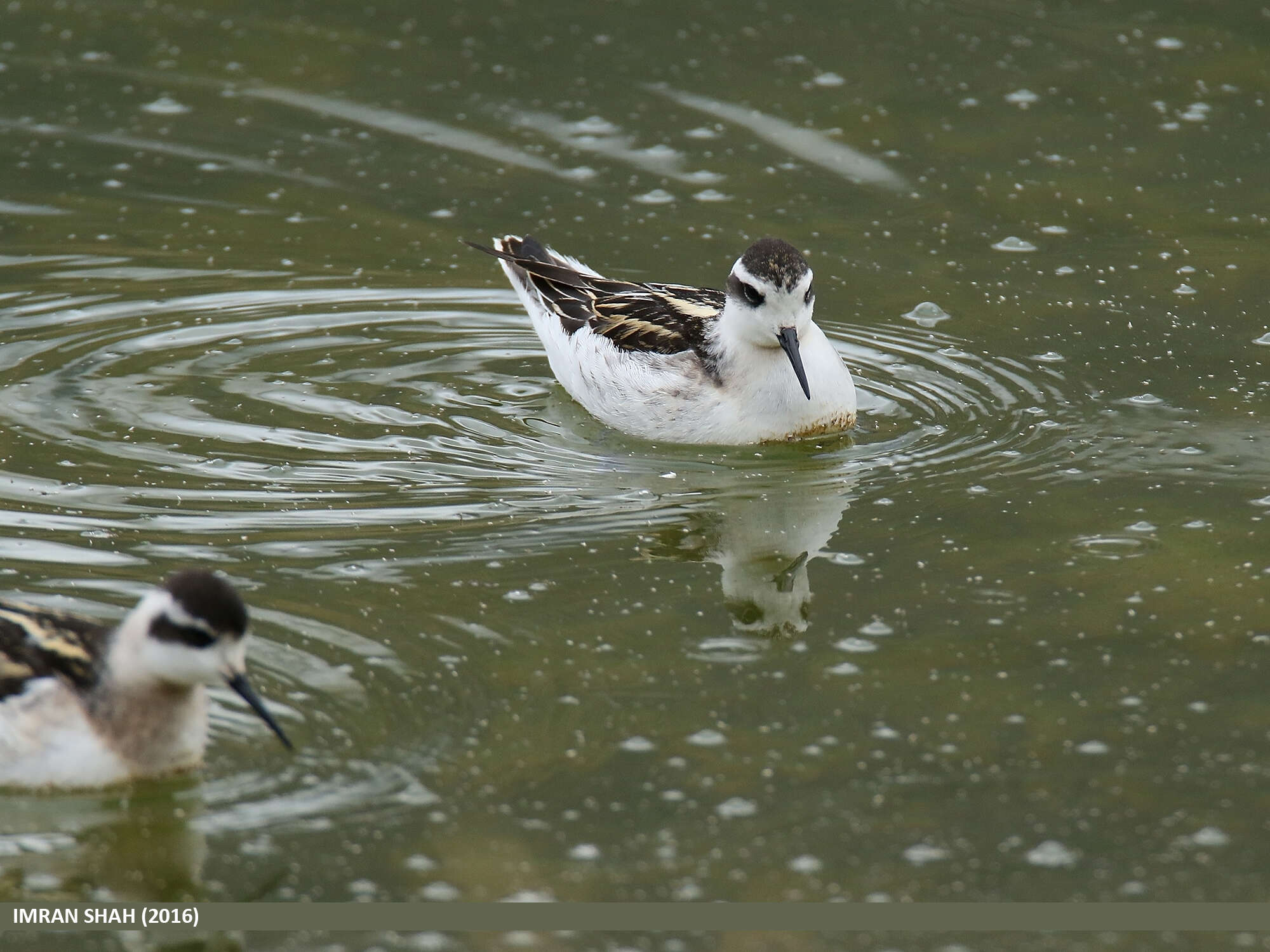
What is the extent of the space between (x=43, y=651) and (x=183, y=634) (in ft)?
2.19

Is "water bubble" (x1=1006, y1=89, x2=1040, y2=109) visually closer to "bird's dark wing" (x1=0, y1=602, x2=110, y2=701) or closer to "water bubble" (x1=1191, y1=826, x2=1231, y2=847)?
"water bubble" (x1=1191, y1=826, x2=1231, y2=847)

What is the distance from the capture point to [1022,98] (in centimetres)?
1531

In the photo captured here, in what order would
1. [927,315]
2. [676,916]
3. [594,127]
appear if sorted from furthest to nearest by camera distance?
[594,127]
[927,315]
[676,916]

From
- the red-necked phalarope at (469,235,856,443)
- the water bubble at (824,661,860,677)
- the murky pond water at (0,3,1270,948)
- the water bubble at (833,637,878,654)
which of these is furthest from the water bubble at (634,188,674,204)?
the water bubble at (824,661,860,677)

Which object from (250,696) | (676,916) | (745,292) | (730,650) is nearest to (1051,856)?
(676,916)

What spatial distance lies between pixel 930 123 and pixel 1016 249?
2402 mm

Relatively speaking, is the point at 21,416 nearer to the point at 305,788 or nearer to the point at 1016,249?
the point at 305,788

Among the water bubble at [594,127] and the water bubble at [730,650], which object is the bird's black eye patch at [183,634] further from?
the water bubble at [594,127]

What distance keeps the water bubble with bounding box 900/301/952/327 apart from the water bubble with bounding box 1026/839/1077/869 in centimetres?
579

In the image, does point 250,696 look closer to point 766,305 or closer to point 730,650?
point 730,650

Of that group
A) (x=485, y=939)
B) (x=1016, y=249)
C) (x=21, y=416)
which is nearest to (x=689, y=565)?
(x=485, y=939)

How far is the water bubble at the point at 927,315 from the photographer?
477 inches

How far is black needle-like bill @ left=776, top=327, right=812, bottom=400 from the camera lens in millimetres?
10297

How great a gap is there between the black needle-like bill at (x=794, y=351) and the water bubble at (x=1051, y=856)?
13.1 feet
